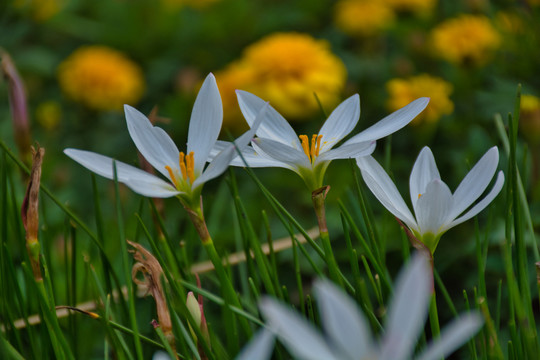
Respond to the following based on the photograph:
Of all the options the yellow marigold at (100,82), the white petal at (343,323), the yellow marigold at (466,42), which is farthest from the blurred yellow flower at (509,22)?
the white petal at (343,323)

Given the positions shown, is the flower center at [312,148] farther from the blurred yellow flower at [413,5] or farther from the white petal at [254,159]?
the blurred yellow flower at [413,5]

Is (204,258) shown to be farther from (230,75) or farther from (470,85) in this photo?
(470,85)

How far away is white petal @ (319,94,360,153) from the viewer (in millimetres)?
396

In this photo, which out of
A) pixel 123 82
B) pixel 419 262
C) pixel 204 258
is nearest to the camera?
pixel 419 262

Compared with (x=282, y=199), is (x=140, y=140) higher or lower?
higher

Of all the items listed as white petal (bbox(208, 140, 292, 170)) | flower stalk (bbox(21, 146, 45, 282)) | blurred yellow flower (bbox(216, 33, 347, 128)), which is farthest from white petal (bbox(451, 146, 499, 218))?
blurred yellow flower (bbox(216, 33, 347, 128))

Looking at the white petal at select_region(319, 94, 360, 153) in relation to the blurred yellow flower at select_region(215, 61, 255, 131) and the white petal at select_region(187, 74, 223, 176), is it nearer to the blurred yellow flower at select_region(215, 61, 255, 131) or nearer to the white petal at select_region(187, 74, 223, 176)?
the white petal at select_region(187, 74, 223, 176)

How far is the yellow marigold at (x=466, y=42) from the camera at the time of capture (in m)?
1.14

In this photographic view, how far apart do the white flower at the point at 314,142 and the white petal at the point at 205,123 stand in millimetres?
16

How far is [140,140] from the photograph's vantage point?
1.21 feet

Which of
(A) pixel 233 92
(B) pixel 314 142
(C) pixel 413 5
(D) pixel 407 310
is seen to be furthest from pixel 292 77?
(D) pixel 407 310

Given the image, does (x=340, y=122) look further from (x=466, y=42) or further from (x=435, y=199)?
(x=466, y=42)

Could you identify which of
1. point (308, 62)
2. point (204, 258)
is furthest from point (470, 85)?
point (204, 258)

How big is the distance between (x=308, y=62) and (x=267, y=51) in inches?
3.2
